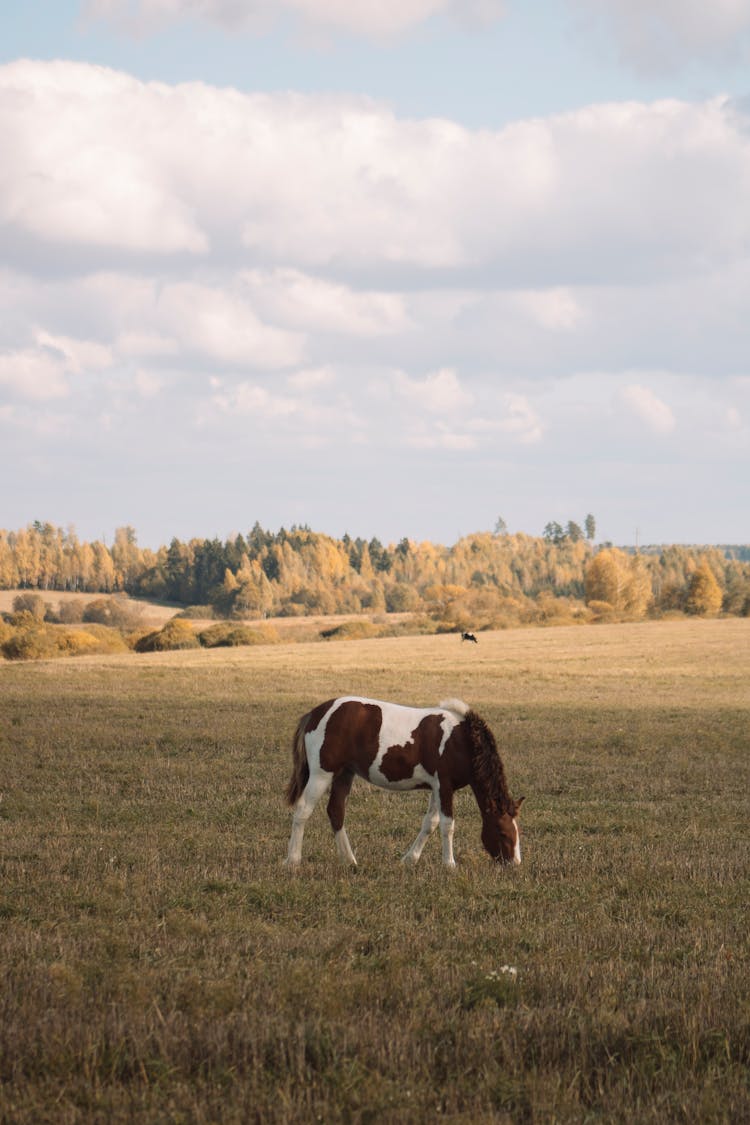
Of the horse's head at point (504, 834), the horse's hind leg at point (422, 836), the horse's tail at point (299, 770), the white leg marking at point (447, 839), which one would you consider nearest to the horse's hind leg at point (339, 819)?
the horse's tail at point (299, 770)

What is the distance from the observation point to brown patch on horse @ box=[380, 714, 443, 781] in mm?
11305

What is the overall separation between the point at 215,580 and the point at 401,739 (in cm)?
14865

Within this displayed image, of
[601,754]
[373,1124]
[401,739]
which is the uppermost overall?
[401,739]

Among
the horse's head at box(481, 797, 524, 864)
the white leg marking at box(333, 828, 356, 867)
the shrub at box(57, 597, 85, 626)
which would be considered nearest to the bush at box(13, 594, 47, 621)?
the shrub at box(57, 597, 85, 626)

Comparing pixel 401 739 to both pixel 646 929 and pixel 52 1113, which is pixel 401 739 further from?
pixel 52 1113

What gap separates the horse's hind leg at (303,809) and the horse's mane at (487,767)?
1708 mm

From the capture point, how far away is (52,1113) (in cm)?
486

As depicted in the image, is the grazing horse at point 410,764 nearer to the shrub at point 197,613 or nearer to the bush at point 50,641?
the bush at point 50,641

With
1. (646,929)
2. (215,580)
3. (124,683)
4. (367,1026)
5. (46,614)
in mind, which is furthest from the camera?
(215,580)

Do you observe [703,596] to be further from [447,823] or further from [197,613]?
[447,823]

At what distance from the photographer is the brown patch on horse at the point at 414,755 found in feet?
37.1

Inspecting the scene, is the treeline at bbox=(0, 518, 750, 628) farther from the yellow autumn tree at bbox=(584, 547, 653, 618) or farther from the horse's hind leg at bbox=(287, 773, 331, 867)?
the horse's hind leg at bbox=(287, 773, 331, 867)

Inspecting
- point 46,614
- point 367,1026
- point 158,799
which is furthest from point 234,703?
point 46,614

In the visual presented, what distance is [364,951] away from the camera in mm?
7777
